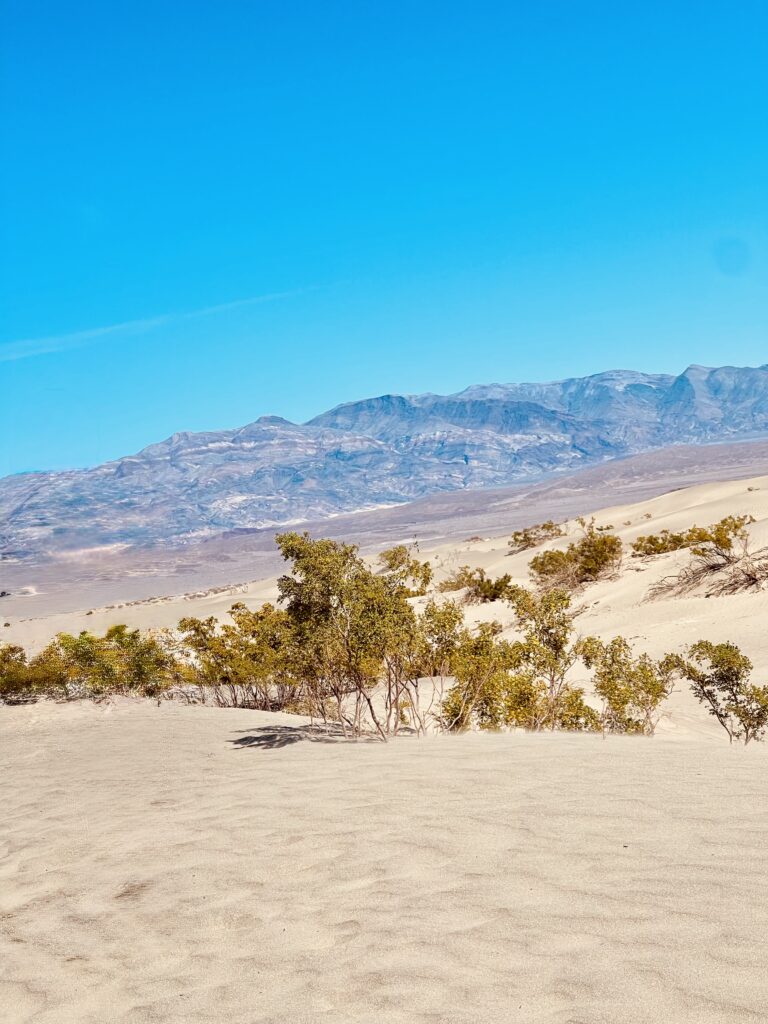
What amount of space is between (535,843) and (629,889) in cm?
105

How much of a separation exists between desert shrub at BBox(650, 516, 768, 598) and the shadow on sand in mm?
14906

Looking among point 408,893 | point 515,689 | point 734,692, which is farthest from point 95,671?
point 408,893

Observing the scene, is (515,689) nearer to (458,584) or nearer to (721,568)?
(721,568)

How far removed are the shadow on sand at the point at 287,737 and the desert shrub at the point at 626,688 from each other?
→ 397 centimetres

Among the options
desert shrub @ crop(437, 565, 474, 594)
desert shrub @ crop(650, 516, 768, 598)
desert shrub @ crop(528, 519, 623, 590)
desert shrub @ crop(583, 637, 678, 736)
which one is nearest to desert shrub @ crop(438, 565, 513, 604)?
desert shrub @ crop(437, 565, 474, 594)

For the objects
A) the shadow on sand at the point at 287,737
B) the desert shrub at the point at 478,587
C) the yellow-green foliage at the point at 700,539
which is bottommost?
the desert shrub at the point at 478,587

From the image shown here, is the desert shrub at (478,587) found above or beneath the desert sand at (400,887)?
beneath

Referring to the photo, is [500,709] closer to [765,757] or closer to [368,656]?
[368,656]

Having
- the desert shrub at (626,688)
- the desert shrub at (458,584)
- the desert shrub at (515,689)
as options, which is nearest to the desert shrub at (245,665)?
the desert shrub at (515,689)

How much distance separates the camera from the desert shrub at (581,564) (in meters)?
29.9

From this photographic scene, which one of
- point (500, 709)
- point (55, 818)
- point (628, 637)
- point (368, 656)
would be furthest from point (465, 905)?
point (628, 637)

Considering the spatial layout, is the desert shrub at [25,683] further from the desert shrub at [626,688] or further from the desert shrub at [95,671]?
the desert shrub at [626,688]

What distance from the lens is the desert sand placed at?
366 centimetres

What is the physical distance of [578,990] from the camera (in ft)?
11.5
